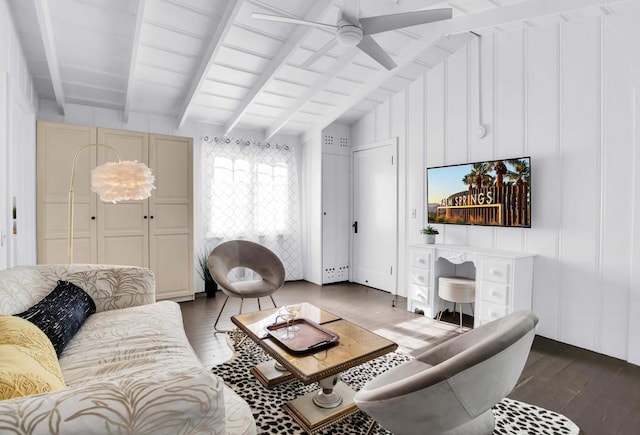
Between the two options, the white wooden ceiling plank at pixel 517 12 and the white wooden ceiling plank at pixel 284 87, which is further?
the white wooden ceiling plank at pixel 284 87

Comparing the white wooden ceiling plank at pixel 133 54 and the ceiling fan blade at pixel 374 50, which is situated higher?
the white wooden ceiling plank at pixel 133 54

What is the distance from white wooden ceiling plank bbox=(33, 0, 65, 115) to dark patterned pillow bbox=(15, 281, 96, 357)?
6.35 ft

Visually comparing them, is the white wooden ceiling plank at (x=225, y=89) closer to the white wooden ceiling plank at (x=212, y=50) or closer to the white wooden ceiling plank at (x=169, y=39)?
the white wooden ceiling plank at (x=212, y=50)

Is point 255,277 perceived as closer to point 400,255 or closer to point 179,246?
point 179,246

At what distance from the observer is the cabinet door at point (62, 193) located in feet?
11.5

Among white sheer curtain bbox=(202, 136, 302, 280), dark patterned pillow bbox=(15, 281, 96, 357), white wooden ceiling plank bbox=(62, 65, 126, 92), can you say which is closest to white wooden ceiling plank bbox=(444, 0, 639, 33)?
white sheer curtain bbox=(202, 136, 302, 280)

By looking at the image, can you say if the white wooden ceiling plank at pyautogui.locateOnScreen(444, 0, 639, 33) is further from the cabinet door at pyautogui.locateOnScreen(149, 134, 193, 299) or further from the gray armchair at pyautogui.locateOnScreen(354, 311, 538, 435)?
the cabinet door at pyautogui.locateOnScreen(149, 134, 193, 299)

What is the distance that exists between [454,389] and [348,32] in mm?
2015

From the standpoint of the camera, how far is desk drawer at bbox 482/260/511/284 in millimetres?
3092

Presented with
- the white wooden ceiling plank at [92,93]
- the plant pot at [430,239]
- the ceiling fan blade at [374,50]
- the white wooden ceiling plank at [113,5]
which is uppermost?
the white wooden ceiling plank at [113,5]

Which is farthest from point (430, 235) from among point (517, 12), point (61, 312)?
point (61, 312)

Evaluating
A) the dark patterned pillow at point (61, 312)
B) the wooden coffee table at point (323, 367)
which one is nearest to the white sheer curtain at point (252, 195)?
the dark patterned pillow at point (61, 312)

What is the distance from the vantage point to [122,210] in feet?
12.8

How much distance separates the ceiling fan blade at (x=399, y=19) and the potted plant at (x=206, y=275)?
3.53 m
